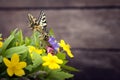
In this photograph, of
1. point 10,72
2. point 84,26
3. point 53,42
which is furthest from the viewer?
point 84,26

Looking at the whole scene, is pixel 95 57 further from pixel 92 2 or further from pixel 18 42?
pixel 18 42

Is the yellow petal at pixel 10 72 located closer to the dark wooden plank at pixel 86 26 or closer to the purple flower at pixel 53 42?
the purple flower at pixel 53 42

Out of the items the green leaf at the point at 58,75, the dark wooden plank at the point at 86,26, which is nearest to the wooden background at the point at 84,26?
the dark wooden plank at the point at 86,26

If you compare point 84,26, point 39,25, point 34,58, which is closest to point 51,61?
point 34,58

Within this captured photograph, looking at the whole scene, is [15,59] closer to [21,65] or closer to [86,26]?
[21,65]

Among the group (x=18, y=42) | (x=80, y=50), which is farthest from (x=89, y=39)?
(x=18, y=42)
